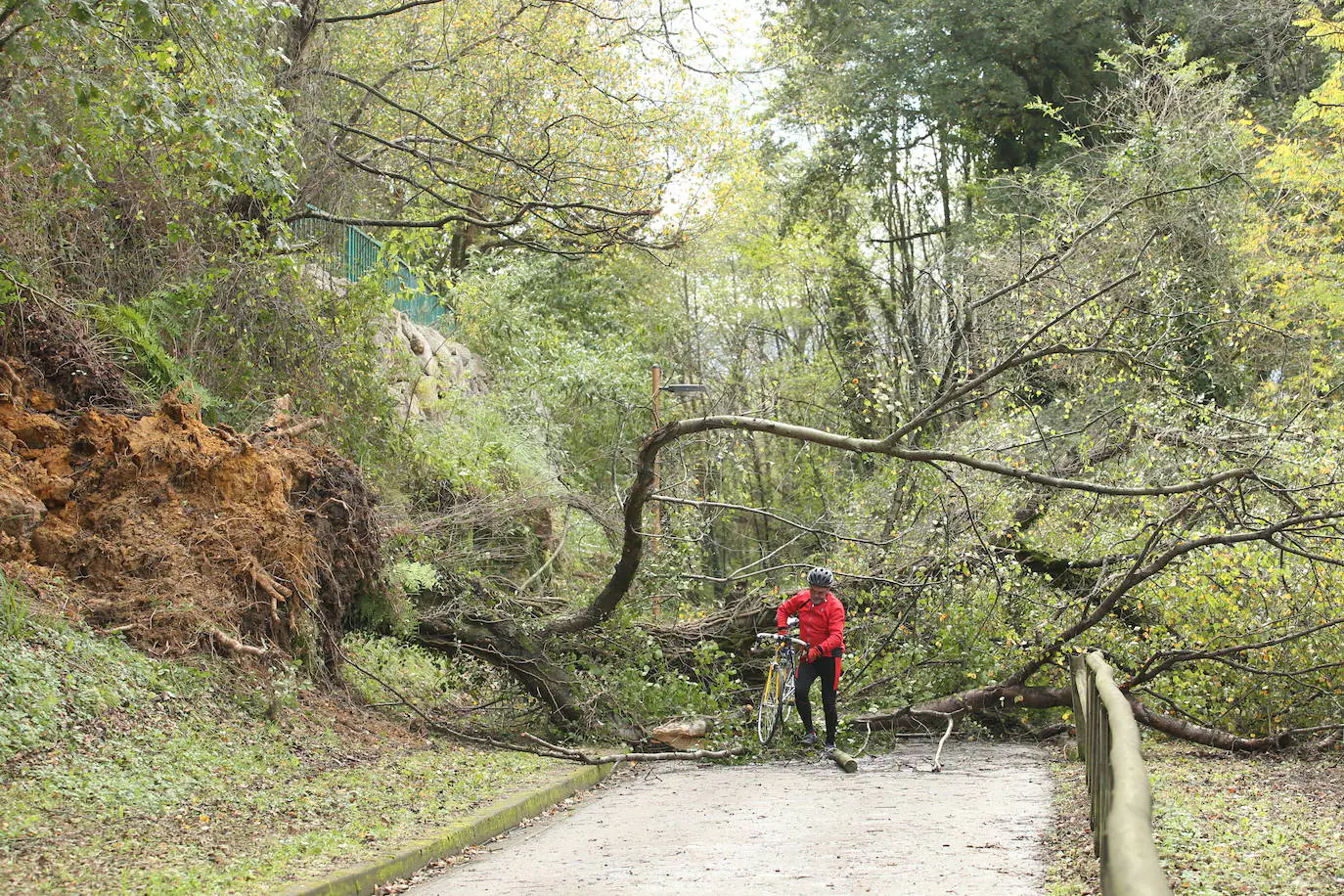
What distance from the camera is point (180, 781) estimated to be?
26.5 ft

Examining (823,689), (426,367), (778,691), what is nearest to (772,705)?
(778,691)

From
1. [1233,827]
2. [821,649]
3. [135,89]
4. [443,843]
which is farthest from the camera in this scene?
[821,649]

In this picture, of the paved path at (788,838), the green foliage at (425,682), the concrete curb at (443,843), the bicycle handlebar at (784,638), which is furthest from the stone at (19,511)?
Answer: the bicycle handlebar at (784,638)

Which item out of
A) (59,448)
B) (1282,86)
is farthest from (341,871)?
Answer: (1282,86)

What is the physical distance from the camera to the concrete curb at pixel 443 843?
6.43m

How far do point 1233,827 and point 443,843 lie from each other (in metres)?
5.00

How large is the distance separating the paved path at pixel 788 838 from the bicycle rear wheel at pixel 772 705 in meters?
1.39

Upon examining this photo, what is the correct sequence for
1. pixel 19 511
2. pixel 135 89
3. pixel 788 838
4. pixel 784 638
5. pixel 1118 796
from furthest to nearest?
pixel 784 638 → pixel 19 511 → pixel 135 89 → pixel 788 838 → pixel 1118 796

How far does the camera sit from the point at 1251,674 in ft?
40.9

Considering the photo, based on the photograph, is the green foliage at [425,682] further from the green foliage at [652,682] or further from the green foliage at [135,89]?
the green foliage at [135,89]

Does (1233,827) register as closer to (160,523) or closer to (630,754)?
(630,754)

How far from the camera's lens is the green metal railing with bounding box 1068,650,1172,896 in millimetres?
3717

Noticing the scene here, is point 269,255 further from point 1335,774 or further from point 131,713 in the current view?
point 1335,774

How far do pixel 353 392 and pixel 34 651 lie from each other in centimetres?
694
